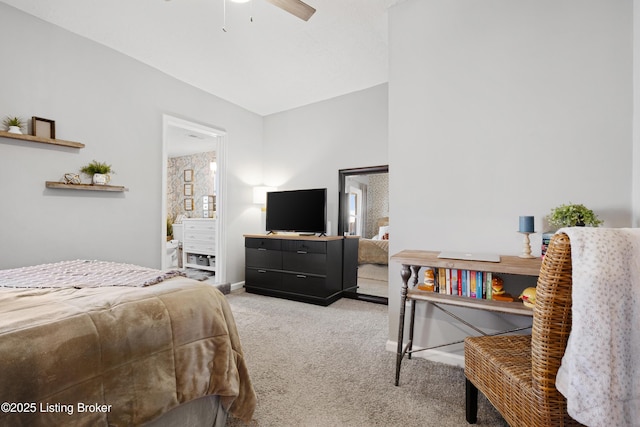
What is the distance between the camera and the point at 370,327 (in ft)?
9.17

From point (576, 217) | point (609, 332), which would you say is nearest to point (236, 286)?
point (576, 217)

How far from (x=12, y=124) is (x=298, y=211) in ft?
9.15

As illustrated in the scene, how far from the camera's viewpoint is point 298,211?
13.0ft

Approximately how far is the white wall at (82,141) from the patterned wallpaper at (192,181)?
10.0 feet

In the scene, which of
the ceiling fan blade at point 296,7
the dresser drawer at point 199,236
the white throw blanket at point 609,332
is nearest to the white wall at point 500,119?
the ceiling fan blade at point 296,7

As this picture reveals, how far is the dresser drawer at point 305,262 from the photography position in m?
3.50

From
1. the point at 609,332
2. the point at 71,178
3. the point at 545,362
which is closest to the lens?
the point at 609,332

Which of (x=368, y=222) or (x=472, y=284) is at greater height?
(x=368, y=222)

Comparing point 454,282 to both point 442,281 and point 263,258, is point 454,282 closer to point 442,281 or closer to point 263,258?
point 442,281

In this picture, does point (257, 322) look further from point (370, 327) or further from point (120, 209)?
point (120, 209)

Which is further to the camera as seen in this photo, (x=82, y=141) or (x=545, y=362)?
(x=82, y=141)

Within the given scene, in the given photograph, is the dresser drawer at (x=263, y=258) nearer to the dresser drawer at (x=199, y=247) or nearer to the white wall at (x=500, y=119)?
the dresser drawer at (x=199, y=247)

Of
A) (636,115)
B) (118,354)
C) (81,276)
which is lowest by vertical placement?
(118,354)

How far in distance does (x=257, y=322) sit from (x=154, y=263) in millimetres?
1374
